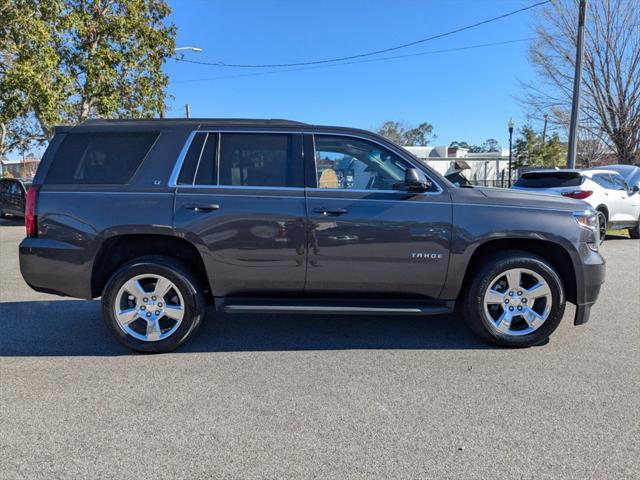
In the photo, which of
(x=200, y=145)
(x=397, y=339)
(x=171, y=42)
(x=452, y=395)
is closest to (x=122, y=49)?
(x=171, y=42)

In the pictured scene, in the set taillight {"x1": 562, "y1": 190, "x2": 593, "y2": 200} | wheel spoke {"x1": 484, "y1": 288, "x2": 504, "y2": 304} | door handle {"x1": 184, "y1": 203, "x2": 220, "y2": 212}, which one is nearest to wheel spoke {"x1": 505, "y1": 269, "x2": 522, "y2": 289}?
wheel spoke {"x1": 484, "y1": 288, "x2": 504, "y2": 304}

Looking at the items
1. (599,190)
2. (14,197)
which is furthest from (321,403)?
(14,197)

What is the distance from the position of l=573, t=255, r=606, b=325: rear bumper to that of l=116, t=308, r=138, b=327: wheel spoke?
390 centimetres

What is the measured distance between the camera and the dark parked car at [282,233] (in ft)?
12.8

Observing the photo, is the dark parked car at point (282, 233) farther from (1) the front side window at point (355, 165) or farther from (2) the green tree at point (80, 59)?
(2) the green tree at point (80, 59)

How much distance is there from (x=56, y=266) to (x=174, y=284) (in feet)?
3.39

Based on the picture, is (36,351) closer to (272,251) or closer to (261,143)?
(272,251)

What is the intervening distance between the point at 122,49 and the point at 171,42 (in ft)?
5.99

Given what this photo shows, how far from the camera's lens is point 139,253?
416 centimetres

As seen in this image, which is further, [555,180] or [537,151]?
[537,151]

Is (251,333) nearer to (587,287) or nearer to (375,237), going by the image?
(375,237)

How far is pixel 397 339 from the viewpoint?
433cm

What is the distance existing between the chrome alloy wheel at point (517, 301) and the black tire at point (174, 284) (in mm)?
2574

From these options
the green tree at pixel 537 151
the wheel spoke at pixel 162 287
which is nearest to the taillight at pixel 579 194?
the wheel spoke at pixel 162 287
